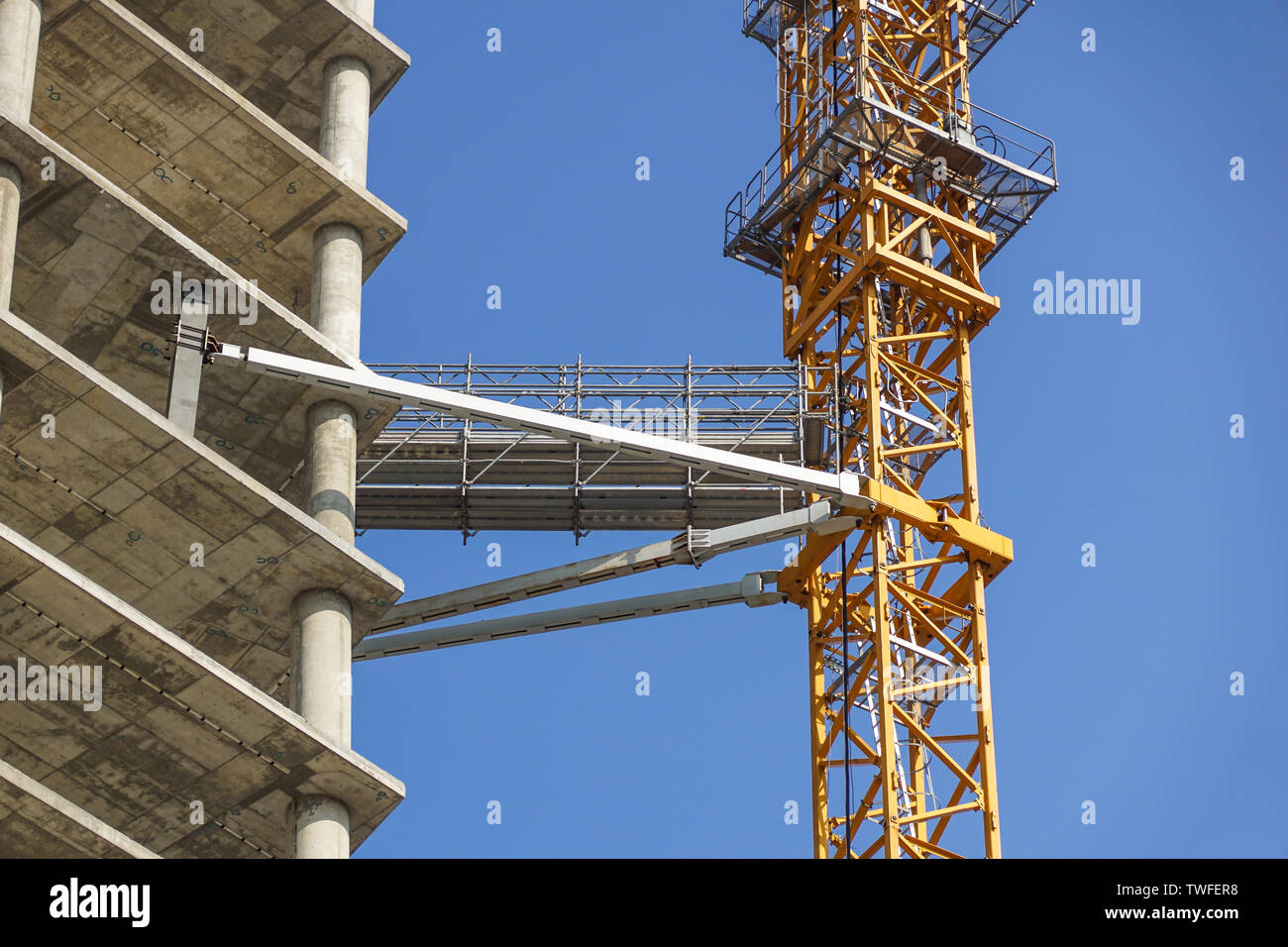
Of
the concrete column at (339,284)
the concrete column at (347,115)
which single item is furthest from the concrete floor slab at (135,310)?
the concrete column at (347,115)

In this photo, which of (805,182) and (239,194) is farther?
(805,182)

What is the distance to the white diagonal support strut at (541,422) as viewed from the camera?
29281 mm

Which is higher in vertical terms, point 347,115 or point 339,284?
point 347,115

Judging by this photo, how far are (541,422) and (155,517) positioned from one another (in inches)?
239

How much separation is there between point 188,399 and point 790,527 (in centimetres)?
1134

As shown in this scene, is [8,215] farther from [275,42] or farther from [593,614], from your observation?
[593,614]

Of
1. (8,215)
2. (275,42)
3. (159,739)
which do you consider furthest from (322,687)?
(275,42)

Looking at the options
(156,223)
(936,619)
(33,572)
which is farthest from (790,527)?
(33,572)

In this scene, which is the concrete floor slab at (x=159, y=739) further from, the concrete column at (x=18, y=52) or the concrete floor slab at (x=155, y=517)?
the concrete column at (x=18, y=52)

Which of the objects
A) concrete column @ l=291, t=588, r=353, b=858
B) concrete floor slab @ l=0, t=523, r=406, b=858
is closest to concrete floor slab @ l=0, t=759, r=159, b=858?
concrete floor slab @ l=0, t=523, r=406, b=858

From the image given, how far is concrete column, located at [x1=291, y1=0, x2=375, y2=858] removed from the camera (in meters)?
27.5

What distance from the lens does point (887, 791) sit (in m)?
35.3

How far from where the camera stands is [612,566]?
122 ft
